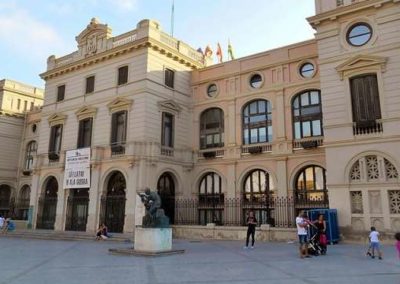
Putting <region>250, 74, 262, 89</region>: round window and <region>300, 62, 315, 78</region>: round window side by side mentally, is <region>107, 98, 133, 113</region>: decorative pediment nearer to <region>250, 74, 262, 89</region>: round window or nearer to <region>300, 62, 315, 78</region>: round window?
<region>250, 74, 262, 89</region>: round window

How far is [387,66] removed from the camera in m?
20.1

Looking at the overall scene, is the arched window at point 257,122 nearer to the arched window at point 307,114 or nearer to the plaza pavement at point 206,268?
the arched window at point 307,114

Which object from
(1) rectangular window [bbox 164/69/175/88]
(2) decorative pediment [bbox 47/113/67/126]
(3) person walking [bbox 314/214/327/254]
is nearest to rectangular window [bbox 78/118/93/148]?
(2) decorative pediment [bbox 47/113/67/126]

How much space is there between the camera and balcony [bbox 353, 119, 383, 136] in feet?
64.4

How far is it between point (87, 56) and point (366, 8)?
21.2 metres

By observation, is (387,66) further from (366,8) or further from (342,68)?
(366,8)

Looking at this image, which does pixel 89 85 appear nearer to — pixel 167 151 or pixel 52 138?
pixel 52 138

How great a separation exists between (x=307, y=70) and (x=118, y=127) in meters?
14.4

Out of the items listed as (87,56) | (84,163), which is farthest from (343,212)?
(87,56)

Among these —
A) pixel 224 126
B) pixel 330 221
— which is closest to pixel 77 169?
pixel 224 126

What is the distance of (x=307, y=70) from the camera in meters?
26.2

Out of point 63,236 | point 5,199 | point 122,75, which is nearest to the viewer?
point 63,236

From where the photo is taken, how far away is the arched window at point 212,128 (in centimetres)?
2948

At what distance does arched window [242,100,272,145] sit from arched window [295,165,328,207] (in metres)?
3.62
